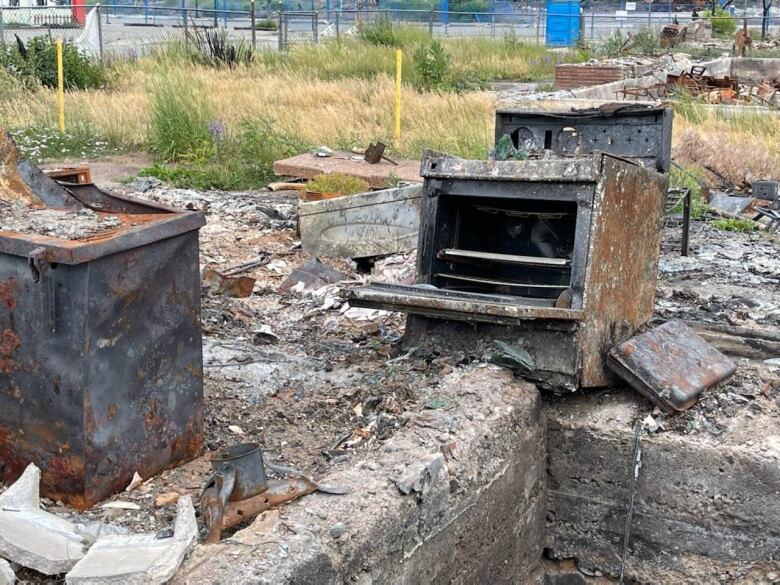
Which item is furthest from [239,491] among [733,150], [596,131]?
[733,150]

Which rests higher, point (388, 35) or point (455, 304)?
point (388, 35)

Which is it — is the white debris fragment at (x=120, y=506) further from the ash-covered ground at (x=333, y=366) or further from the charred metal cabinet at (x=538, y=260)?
the charred metal cabinet at (x=538, y=260)

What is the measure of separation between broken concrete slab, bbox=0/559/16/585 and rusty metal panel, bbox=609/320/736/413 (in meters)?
2.68

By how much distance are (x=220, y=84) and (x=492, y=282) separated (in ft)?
39.5

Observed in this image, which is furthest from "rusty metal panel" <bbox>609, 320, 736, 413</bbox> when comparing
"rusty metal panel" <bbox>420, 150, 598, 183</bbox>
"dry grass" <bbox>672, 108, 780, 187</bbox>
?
"dry grass" <bbox>672, 108, 780, 187</bbox>

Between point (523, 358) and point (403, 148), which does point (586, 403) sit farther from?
point (403, 148)

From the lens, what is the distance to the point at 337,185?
820 centimetres

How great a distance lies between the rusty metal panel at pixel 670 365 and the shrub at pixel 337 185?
13.3 ft

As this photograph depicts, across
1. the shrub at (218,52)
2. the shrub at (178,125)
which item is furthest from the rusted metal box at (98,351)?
the shrub at (218,52)

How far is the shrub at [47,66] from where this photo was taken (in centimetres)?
1551

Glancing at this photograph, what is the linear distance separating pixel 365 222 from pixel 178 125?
561 cm

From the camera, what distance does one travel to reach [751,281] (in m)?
6.36

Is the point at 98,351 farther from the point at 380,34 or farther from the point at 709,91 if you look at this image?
the point at 380,34

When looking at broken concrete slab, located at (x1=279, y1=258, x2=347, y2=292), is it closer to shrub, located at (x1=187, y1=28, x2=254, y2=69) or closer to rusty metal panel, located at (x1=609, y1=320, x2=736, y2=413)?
rusty metal panel, located at (x1=609, y1=320, x2=736, y2=413)
